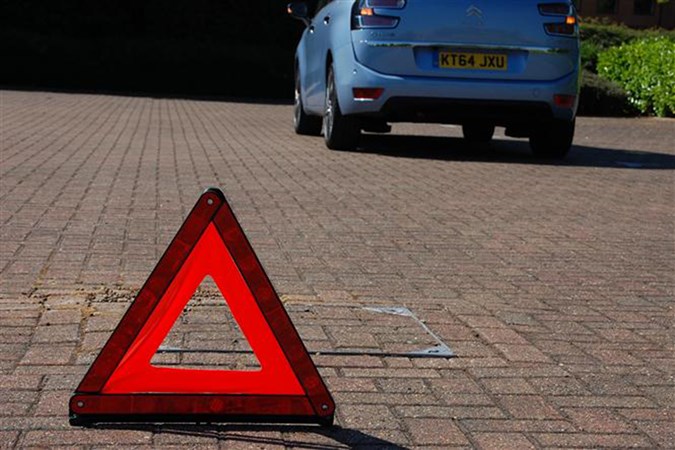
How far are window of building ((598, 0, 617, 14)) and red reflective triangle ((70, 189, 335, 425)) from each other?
61785mm

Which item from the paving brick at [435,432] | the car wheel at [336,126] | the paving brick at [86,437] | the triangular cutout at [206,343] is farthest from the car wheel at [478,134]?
the paving brick at [86,437]

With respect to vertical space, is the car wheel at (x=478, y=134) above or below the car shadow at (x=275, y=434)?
below

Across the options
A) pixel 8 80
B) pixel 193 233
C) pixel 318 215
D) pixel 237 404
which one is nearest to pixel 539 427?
pixel 237 404

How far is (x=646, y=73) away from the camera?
→ 23.7 metres

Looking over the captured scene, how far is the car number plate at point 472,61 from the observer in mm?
11453

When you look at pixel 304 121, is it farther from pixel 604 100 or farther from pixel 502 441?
pixel 502 441

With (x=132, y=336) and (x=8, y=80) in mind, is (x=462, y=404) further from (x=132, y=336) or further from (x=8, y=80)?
(x=8, y=80)

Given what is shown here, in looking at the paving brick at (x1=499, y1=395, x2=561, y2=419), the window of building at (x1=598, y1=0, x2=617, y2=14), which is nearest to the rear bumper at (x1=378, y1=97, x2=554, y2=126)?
the paving brick at (x1=499, y1=395, x2=561, y2=419)

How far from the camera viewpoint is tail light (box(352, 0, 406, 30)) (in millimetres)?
11391

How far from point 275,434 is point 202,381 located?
0.27 m

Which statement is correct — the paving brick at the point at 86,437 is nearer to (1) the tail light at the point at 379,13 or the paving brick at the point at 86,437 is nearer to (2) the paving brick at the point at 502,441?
(2) the paving brick at the point at 502,441

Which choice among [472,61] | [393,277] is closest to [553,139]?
[472,61]

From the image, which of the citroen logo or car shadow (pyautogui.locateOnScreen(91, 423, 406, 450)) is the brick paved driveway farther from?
the citroen logo

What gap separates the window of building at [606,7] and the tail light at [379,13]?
2120 inches
